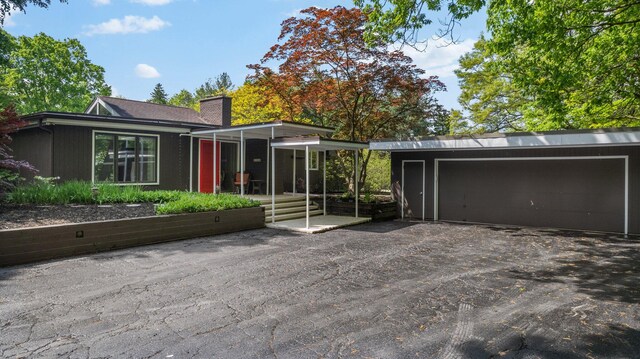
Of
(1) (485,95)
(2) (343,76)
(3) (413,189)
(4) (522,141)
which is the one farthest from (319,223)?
(1) (485,95)

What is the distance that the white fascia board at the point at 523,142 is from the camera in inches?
350

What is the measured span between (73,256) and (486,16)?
955cm

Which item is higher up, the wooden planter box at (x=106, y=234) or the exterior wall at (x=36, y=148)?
the exterior wall at (x=36, y=148)

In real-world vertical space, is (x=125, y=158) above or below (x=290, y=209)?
above

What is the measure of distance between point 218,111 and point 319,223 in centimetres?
834

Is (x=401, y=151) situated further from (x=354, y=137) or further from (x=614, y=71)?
(x=614, y=71)

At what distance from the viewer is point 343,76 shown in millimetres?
13477

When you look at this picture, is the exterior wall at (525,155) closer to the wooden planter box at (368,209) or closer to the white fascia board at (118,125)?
the wooden planter box at (368,209)

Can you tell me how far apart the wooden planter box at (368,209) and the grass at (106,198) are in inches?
146

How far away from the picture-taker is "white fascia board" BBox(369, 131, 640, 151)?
29.1ft

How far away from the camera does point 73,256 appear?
21.5 ft

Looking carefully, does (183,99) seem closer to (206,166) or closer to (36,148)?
(206,166)

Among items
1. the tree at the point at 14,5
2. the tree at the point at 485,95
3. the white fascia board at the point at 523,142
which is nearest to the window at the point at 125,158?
the tree at the point at 14,5

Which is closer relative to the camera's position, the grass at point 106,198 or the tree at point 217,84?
the grass at point 106,198
